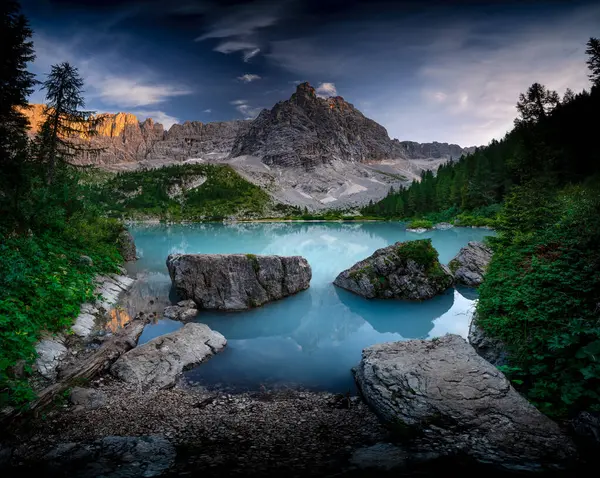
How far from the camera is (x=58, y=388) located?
7781mm

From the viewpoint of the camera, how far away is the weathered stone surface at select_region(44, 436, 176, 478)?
5.16 metres

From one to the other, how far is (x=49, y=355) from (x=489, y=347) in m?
13.9

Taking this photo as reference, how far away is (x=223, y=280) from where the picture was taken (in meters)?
17.6

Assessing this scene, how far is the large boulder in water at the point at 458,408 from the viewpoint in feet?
18.3

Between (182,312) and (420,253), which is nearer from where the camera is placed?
(182,312)

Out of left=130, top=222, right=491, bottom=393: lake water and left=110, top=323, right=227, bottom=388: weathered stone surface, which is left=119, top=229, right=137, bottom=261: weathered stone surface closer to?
left=130, top=222, right=491, bottom=393: lake water

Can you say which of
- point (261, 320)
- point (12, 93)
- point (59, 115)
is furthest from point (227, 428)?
point (59, 115)

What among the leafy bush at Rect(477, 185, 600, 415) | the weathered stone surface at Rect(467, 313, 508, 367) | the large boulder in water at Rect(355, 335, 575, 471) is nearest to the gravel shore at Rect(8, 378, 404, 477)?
the large boulder in water at Rect(355, 335, 575, 471)

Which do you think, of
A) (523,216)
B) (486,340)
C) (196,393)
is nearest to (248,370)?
(196,393)

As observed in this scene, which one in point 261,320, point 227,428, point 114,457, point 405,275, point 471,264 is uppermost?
point 471,264

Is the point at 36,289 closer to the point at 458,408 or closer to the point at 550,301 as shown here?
the point at 458,408

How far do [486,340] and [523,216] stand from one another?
590 centimetres

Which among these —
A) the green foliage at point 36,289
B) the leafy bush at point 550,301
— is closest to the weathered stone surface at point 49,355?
the green foliage at point 36,289

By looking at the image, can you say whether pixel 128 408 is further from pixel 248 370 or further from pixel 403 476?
pixel 403 476
